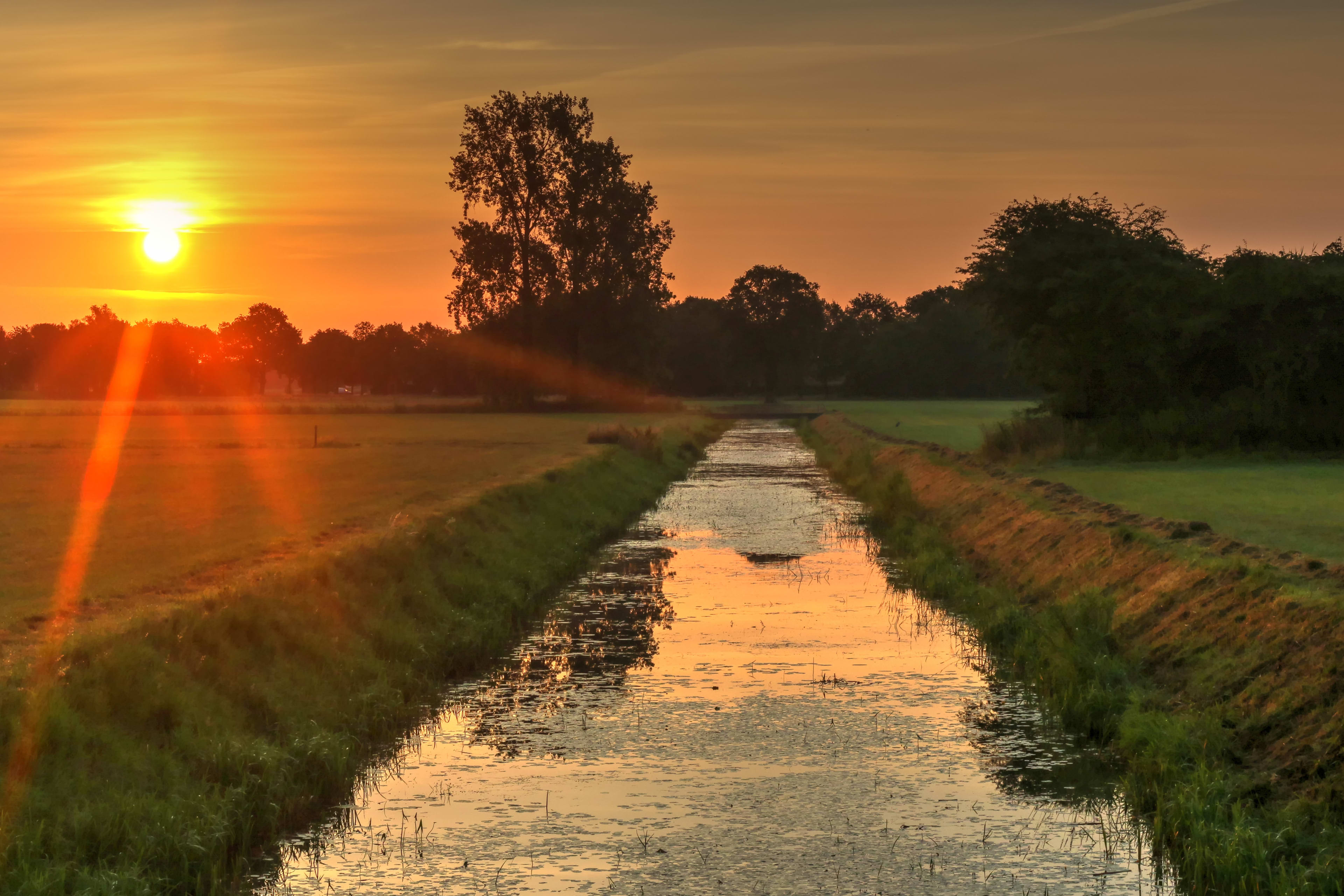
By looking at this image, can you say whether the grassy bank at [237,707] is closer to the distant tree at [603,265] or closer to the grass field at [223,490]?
the grass field at [223,490]

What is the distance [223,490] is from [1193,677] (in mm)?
32574

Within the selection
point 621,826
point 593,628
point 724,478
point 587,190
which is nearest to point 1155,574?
point 593,628

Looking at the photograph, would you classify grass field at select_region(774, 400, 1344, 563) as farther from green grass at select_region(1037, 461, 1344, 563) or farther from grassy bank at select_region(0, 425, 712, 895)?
grassy bank at select_region(0, 425, 712, 895)

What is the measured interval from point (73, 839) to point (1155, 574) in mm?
14758

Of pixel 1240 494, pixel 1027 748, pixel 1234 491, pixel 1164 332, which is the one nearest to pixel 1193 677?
pixel 1027 748

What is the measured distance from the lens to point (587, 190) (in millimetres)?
117812

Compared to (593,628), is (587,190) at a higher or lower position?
higher

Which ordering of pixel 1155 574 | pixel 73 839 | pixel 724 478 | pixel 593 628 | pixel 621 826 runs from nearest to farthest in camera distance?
pixel 73 839
pixel 621 826
pixel 1155 574
pixel 593 628
pixel 724 478

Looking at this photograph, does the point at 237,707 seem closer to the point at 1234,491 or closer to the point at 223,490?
the point at 1234,491

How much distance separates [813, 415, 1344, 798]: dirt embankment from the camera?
40.5ft

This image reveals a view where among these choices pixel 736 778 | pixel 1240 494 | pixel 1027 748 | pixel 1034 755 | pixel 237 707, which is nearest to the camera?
pixel 736 778

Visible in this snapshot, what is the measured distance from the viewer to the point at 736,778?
44.2ft

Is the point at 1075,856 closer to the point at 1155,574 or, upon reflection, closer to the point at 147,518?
the point at 1155,574

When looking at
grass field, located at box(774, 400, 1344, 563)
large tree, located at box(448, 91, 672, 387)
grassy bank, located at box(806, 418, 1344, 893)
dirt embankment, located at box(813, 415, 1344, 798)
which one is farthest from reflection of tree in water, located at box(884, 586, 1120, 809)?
large tree, located at box(448, 91, 672, 387)
